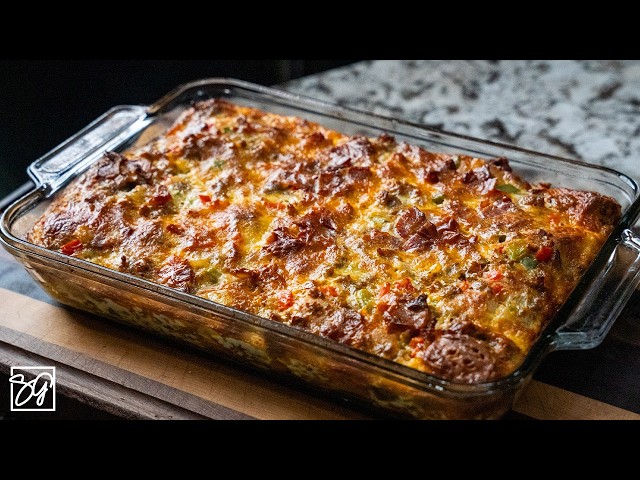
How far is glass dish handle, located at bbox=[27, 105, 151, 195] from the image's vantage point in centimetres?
340

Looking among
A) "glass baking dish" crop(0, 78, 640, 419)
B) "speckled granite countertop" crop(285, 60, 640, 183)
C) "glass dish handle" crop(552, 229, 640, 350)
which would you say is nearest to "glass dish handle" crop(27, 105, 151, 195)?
"glass baking dish" crop(0, 78, 640, 419)

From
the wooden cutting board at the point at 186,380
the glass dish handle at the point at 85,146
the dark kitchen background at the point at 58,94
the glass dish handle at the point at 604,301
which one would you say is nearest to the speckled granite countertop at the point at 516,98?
the dark kitchen background at the point at 58,94

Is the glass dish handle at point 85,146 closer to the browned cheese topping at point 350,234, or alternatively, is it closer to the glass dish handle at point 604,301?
the browned cheese topping at point 350,234

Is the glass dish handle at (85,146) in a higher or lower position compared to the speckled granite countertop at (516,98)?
higher

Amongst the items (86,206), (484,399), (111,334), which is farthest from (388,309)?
(86,206)

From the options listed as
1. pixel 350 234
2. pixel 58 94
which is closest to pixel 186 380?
pixel 350 234

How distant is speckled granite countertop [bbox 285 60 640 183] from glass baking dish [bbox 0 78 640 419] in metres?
0.82

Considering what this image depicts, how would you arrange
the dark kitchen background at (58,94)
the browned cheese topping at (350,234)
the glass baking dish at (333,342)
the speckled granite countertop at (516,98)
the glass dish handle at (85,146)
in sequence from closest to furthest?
the glass baking dish at (333,342)
the browned cheese topping at (350,234)
the glass dish handle at (85,146)
the speckled granite countertop at (516,98)
the dark kitchen background at (58,94)

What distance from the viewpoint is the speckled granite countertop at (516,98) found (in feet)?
13.8

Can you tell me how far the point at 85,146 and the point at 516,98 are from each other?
2.51 m

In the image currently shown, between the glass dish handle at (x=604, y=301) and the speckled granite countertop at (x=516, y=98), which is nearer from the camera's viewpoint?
the glass dish handle at (x=604, y=301)

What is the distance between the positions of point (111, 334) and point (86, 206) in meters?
0.57

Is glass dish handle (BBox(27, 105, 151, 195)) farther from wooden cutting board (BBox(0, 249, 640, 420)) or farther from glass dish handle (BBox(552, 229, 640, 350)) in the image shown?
glass dish handle (BBox(552, 229, 640, 350))

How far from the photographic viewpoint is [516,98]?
4.62 meters
